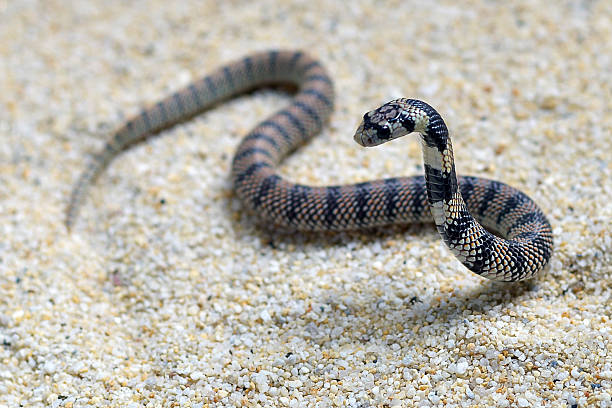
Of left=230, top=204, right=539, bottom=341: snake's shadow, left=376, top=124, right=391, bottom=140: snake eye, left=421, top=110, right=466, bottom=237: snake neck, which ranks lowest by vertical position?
left=230, top=204, right=539, bottom=341: snake's shadow

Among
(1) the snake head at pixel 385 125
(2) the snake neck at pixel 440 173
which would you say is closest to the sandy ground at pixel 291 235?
(2) the snake neck at pixel 440 173

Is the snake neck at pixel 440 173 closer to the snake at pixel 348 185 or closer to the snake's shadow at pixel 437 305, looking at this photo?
the snake at pixel 348 185

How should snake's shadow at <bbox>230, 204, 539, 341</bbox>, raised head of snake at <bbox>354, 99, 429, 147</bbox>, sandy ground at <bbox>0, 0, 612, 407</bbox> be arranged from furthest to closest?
1. snake's shadow at <bbox>230, 204, 539, 341</bbox>
2. sandy ground at <bbox>0, 0, 612, 407</bbox>
3. raised head of snake at <bbox>354, 99, 429, 147</bbox>

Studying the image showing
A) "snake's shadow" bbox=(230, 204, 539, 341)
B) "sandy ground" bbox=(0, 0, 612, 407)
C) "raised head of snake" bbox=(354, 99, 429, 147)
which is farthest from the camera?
"snake's shadow" bbox=(230, 204, 539, 341)

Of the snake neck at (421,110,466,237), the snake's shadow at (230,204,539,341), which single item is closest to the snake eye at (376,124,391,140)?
the snake neck at (421,110,466,237)

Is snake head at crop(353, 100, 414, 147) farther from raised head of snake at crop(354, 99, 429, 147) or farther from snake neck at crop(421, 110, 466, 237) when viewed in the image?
snake neck at crop(421, 110, 466, 237)

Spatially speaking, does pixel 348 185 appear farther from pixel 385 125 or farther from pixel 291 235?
pixel 385 125

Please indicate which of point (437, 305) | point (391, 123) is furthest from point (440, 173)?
point (437, 305)

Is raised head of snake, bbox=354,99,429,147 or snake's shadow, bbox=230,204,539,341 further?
snake's shadow, bbox=230,204,539,341
